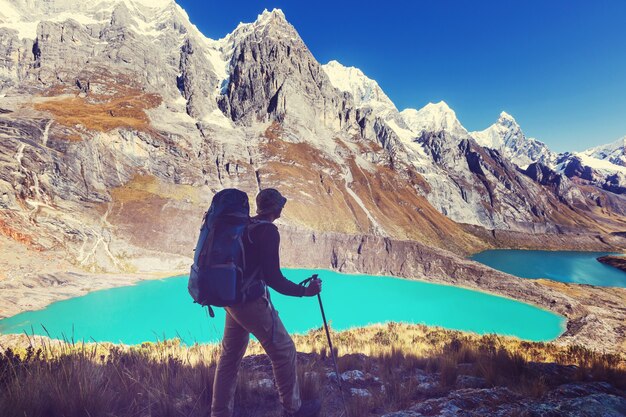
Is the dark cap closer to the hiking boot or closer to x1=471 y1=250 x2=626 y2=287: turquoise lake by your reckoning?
the hiking boot

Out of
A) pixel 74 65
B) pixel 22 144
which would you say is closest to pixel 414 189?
pixel 22 144

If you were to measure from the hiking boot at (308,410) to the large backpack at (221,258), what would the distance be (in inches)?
60.2

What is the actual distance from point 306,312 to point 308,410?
2571cm

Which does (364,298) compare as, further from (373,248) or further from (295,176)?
(295,176)

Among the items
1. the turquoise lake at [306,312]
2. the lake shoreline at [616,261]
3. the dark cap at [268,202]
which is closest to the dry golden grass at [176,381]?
the dark cap at [268,202]

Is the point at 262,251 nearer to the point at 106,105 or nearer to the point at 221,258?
the point at 221,258

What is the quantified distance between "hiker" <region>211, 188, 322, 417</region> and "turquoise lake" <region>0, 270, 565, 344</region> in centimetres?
1666

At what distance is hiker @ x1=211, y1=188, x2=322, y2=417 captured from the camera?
312cm

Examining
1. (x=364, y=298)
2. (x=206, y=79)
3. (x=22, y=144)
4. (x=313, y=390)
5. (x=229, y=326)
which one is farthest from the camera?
(x=206, y=79)

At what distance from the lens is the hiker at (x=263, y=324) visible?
312cm

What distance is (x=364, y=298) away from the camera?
35.2 meters

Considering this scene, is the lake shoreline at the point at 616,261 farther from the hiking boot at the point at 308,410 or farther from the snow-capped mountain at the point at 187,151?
the hiking boot at the point at 308,410

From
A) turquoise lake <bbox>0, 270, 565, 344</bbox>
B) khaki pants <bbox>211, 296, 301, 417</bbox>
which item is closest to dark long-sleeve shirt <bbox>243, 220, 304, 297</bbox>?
khaki pants <bbox>211, 296, 301, 417</bbox>

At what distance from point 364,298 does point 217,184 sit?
35.5 m
